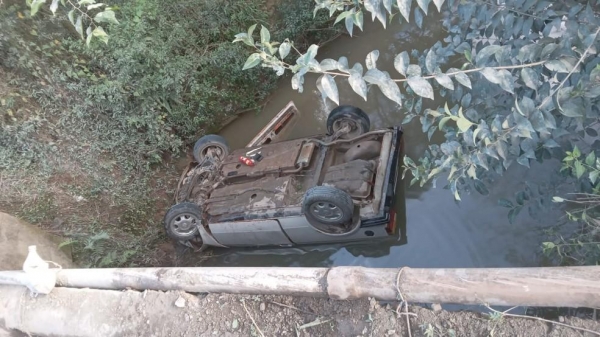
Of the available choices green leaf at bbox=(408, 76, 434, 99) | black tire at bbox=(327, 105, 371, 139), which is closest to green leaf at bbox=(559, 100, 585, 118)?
green leaf at bbox=(408, 76, 434, 99)

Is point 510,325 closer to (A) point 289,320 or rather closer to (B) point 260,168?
(A) point 289,320

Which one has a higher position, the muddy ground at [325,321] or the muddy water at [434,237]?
the muddy water at [434,237]

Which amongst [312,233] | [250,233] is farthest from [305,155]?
[250,233]

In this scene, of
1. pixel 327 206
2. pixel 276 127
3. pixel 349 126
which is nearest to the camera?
pixel 327 206

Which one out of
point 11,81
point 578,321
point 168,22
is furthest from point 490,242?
point 11,81

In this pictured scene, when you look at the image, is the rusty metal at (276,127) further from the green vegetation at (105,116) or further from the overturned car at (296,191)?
the green vegetation at (105,116)

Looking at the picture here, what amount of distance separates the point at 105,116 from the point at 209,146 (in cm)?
205

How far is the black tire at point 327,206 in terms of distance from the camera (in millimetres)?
5925

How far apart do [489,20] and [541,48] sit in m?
0.70

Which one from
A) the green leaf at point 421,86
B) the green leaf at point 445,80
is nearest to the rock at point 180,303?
the green leaf at point 421,86

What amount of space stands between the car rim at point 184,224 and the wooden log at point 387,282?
7.47 feet

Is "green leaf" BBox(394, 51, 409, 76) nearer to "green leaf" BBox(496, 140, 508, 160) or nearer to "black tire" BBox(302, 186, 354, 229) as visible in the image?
"green leaf" BBox(496, 140, 508, 160)

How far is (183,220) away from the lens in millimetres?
7230

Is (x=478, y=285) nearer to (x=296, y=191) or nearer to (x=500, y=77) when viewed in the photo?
(x=500, y=77)
